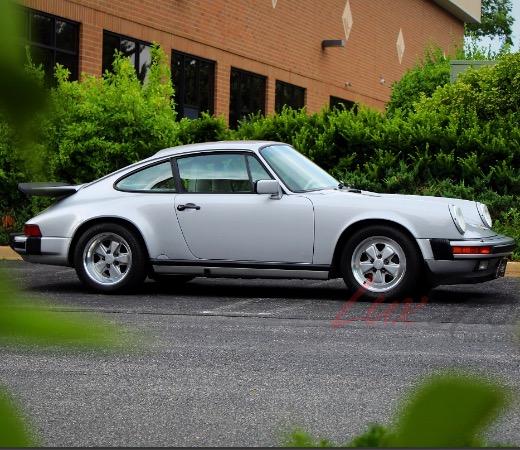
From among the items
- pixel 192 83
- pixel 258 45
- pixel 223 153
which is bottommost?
pixel 223 153

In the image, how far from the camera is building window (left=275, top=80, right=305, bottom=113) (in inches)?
1118

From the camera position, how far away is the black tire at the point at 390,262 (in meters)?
9.95

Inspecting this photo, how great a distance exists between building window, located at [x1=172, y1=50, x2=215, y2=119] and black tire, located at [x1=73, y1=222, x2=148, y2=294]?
12627 mm

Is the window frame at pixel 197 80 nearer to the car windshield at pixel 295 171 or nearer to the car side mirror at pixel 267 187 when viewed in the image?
the car windshield at pixel 295 171

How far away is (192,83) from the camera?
2416 centimetres

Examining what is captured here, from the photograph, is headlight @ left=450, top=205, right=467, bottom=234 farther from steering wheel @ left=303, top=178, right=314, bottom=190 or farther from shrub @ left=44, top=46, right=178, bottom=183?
shrub @ left=44, top=46, right=178, bottom=183

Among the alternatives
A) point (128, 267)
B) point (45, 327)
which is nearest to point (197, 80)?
point (128, 267)

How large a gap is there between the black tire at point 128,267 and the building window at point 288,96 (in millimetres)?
17461

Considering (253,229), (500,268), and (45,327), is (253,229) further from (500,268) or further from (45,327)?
(45,327)

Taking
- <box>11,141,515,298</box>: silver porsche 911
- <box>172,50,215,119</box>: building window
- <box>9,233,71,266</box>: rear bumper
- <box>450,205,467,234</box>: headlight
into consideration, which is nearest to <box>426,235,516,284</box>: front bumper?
<box>11,141,515,298</box>: silver porsche 911

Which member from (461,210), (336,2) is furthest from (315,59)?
(461,210)

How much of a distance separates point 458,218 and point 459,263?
0.38m

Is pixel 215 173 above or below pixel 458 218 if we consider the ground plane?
above

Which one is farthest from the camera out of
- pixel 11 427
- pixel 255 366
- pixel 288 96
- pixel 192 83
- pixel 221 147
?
pixel 288 96
